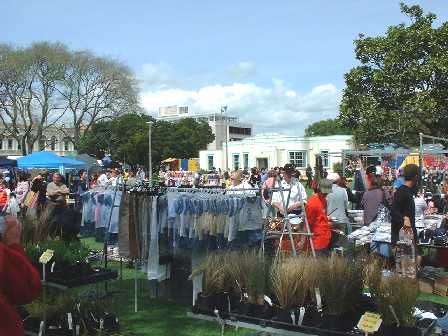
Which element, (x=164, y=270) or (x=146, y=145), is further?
(x=146, y=145)

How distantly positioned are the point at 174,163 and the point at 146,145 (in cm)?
340

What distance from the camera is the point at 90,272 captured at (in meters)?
4.71

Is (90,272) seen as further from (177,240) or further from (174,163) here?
(174,163)

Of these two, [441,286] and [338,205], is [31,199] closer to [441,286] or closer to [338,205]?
[338,205]

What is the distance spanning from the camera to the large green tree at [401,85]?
19656 mm

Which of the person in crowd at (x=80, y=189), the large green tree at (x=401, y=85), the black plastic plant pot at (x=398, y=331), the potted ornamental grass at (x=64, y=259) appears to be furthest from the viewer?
the large green tree at (x=401, y=85)

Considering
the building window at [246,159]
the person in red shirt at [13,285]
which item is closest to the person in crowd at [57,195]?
the person in red shirt at [13,285]

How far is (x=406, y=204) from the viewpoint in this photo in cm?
568

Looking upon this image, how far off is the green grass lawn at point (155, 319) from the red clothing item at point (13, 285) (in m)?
2.52

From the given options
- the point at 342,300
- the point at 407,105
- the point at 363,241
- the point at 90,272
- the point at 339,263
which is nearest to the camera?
the point at 342,300

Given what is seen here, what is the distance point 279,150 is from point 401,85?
39.8 m

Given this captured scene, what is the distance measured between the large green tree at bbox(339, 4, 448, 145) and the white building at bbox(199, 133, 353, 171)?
35.7 meters

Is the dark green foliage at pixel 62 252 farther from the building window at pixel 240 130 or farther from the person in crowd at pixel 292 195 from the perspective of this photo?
the building window at pixel 240 130

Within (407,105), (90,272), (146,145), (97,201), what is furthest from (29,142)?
(90,272)
